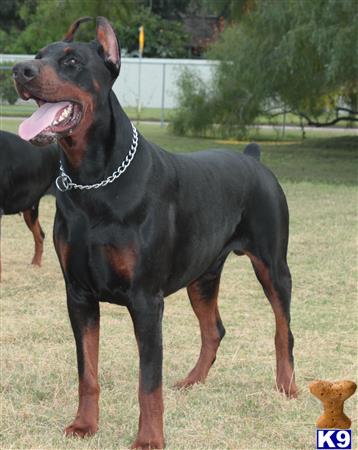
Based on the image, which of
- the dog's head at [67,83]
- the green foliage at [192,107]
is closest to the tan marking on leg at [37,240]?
the dog's head at [67,83]

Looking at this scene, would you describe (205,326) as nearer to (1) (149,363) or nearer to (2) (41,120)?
(1) (149,363)

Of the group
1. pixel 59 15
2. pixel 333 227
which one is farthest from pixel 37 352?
pixel 59 15

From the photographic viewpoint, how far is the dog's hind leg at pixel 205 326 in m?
5.41

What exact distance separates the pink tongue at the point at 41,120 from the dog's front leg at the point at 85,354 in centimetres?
88

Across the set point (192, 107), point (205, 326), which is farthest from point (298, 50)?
point (205, 326)

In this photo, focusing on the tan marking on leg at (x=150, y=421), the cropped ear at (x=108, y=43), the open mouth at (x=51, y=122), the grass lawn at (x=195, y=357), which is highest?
the cropped ear at (x=108, y=43)

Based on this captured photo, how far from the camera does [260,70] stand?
715 inches

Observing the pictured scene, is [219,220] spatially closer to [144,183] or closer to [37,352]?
[144,183]

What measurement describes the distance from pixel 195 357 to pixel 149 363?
188 centimetres

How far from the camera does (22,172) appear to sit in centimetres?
867

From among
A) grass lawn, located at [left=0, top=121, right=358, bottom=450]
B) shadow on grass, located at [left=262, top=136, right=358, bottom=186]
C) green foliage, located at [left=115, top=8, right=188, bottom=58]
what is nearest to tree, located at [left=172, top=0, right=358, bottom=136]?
shadow on grass, located at [left=262, top=136, right=358, bottom=186]

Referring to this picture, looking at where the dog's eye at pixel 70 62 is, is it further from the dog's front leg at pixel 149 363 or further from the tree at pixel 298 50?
the tree at pixel 298 50

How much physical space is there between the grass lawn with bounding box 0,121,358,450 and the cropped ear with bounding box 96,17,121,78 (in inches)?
73.4

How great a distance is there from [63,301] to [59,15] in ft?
53.2
